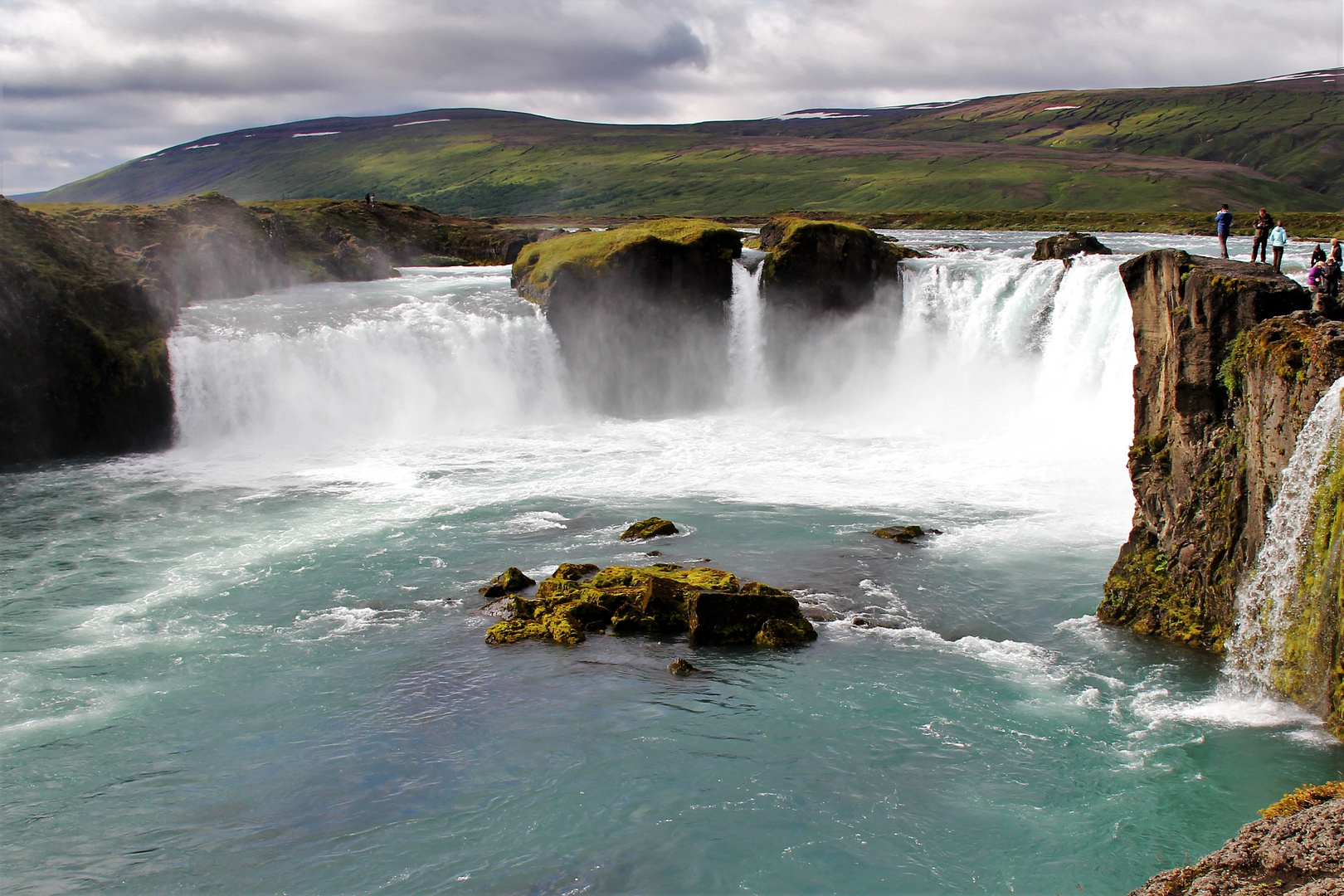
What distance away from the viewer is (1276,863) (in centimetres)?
719

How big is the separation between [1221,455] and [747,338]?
28.3m

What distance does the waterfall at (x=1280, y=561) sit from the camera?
1490 cm

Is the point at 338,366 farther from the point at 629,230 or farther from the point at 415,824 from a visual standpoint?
the point at 415,824

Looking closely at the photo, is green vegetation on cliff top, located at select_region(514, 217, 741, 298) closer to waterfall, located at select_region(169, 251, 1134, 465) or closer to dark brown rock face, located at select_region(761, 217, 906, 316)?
waterfall, located at select_region(169, 251, 1134, 465)

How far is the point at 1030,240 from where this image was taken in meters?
64.4

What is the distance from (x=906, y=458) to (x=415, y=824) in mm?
24211

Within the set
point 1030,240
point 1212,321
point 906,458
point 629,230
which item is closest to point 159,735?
point 1212,321

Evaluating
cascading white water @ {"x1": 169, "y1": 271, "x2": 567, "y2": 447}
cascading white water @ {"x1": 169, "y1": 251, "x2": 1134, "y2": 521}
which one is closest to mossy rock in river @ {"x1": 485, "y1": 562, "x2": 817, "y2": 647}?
cascading white water @ {"x1": 169, "y1": 251, "x2": 1134, "y2": 521}

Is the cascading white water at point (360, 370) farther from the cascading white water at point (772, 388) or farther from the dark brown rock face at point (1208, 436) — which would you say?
the dark brown rock face at point (1208, 436)

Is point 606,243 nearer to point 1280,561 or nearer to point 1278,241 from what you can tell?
point 1278,241

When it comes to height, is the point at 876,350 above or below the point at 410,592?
above

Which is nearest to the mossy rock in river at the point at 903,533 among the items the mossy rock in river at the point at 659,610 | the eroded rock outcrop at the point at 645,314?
the mossy rock in river at the point at 659,610

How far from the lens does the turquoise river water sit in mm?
12242

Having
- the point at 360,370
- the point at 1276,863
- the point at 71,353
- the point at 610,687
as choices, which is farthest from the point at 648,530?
the point at 71,353
